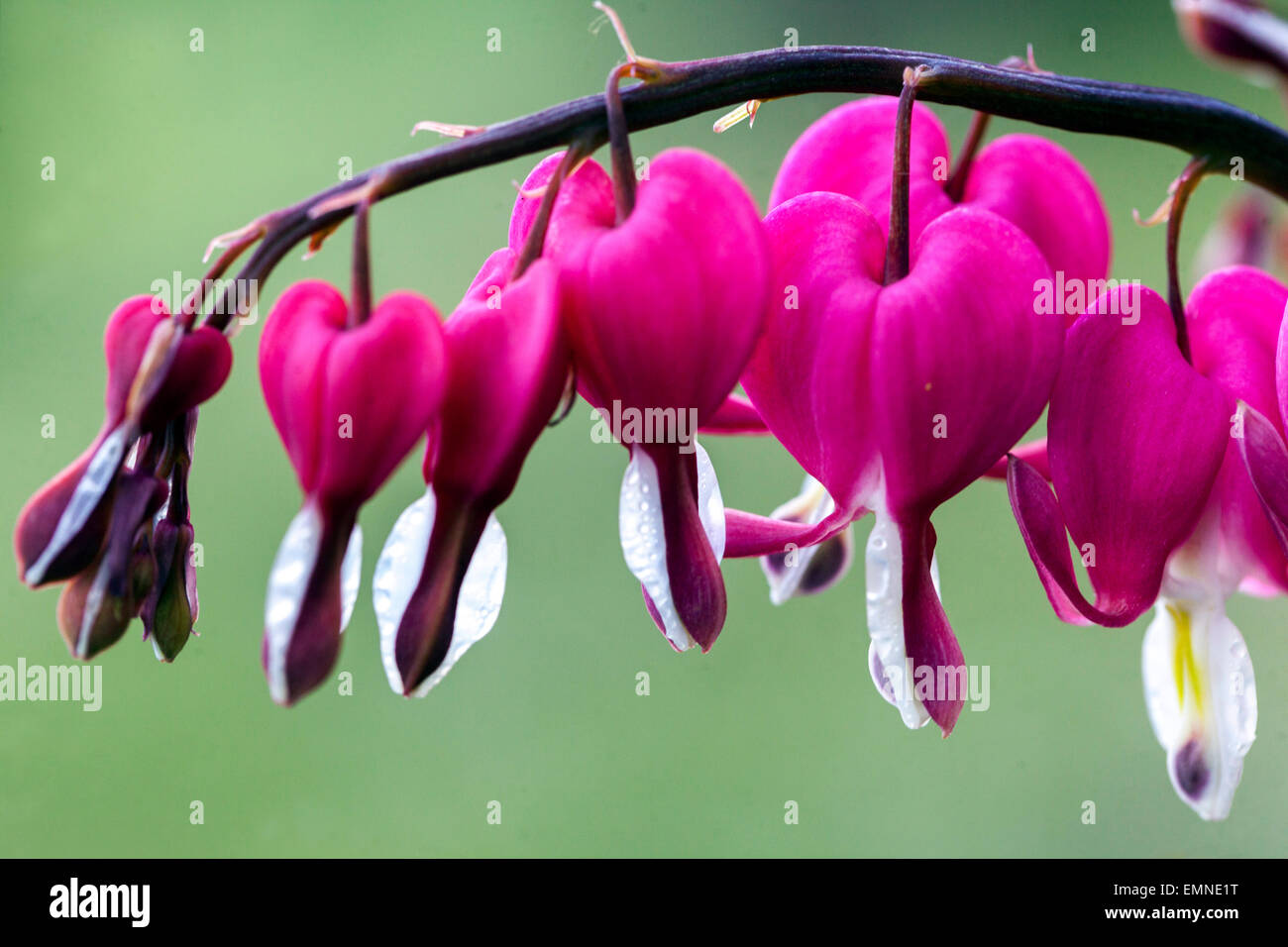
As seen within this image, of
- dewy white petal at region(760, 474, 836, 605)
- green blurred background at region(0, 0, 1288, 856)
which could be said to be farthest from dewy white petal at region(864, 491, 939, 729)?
green blurred background at region(0, 0, 1288, 856)

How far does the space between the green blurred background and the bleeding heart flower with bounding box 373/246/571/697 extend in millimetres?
2121

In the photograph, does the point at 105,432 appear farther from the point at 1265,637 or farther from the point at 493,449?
the point at 1265,637

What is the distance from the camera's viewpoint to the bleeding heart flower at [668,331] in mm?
535

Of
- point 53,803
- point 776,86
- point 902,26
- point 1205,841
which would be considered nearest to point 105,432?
point 776,86

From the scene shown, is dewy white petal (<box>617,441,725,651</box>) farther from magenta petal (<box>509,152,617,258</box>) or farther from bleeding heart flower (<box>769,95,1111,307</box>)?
bleeding heart flower (<box>769,95,1111,307</box>)

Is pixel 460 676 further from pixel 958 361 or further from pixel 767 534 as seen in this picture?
pixel 958 361

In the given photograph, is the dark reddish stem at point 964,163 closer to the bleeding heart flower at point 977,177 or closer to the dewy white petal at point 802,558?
the bleeding heart flower at point 977,177

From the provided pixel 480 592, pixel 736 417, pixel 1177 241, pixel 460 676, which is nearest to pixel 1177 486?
pixel 1177 241

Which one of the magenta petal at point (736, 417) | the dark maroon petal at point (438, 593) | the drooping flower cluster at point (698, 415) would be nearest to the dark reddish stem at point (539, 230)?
the drooping flower cluster at point (698, 415)

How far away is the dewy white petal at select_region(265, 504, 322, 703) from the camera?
0.49 meters

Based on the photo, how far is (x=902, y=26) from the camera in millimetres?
3578

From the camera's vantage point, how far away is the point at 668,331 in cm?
53

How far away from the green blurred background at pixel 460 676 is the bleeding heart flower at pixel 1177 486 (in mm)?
1885

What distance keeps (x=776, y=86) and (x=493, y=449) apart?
0.25m
